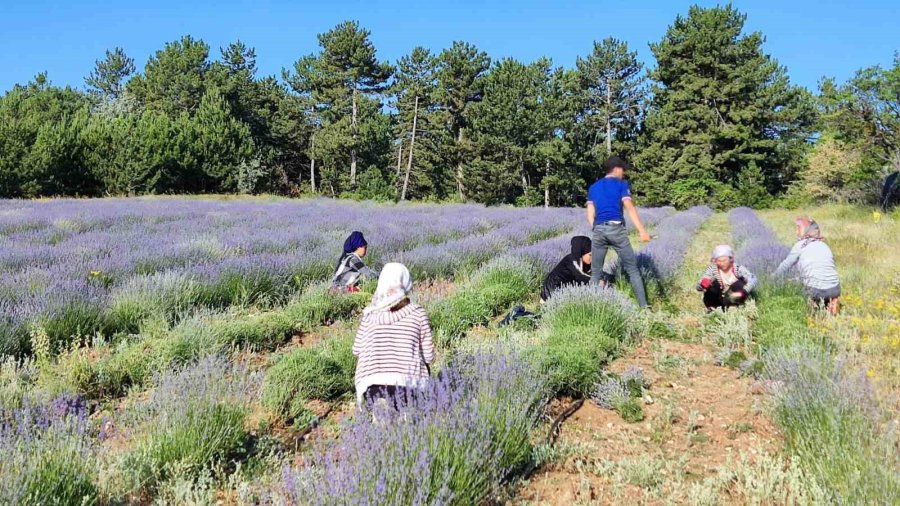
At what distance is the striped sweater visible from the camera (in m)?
3.18

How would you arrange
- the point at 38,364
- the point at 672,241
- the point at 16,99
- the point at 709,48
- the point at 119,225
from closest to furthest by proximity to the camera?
the point at 38,364, the point at 672,241, the point at 119,225, the point at 709,48, the point at 16,99

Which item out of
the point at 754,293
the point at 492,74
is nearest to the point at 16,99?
the point at 492,74

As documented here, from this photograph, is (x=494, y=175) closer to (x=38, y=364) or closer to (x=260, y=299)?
(x=260, y=299)

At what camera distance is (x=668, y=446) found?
3.20 m

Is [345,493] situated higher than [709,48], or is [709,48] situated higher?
[709,48]

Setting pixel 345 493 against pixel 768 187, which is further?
pixel 768 187

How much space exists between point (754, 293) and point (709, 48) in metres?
35.3

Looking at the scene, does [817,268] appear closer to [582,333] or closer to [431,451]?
[582,333]

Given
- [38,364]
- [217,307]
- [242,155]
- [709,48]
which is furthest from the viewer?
[242,155]

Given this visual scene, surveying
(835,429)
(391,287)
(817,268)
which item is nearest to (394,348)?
(391,287)

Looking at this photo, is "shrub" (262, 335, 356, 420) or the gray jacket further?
the gray jacket

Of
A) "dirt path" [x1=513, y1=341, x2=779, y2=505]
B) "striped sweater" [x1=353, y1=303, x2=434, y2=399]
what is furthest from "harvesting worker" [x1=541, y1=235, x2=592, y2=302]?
"striped sweater" [x1=353, y1=303, x2=434, y2=399]

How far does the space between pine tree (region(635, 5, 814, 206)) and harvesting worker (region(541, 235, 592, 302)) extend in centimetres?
3097

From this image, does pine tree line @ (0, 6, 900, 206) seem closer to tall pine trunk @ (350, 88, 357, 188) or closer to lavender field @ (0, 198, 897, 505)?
tall pine trunk @ (350, 88, 357, 188)
